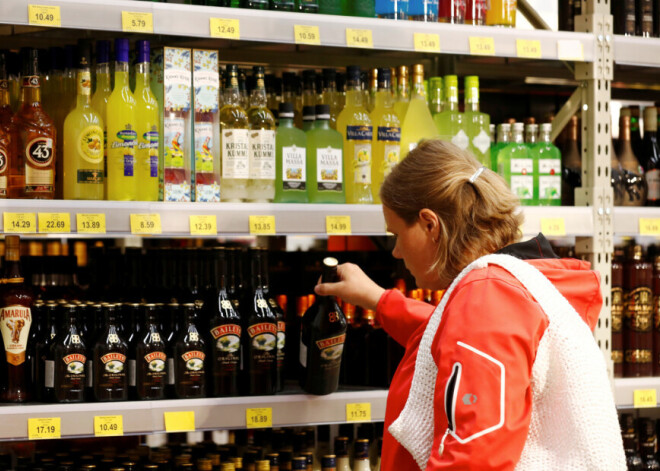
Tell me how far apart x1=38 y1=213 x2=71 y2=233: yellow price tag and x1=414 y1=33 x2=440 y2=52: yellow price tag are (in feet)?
3.59

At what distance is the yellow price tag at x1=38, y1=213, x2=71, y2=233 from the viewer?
216 cm

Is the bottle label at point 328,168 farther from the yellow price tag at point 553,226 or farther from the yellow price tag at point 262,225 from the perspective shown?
the yellow price tag at point 553,226

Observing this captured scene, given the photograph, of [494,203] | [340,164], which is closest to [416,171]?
[494,203]

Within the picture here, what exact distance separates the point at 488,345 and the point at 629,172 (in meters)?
1.93

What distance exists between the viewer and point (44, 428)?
216cm

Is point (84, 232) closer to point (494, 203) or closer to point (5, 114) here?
point (5, 114)

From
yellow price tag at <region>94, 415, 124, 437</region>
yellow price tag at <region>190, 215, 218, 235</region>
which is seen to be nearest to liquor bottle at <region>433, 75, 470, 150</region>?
yellow price tag at <region>190, 215, 218, 235</region>

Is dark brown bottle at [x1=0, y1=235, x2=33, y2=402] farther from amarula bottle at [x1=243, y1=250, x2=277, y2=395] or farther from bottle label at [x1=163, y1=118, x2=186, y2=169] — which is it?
amarula bottle at [x1=243, y1=250, x2=277, y2=395]

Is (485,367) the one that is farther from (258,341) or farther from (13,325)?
(13,325)

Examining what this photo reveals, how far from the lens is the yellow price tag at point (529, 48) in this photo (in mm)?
2643

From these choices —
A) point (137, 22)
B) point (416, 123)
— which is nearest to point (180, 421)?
point (137, 22)

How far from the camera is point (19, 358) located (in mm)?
2275

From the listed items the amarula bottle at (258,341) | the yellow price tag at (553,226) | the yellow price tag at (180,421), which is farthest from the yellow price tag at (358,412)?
the yellow price tag at (553,226)

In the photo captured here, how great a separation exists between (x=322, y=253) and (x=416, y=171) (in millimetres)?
1320
